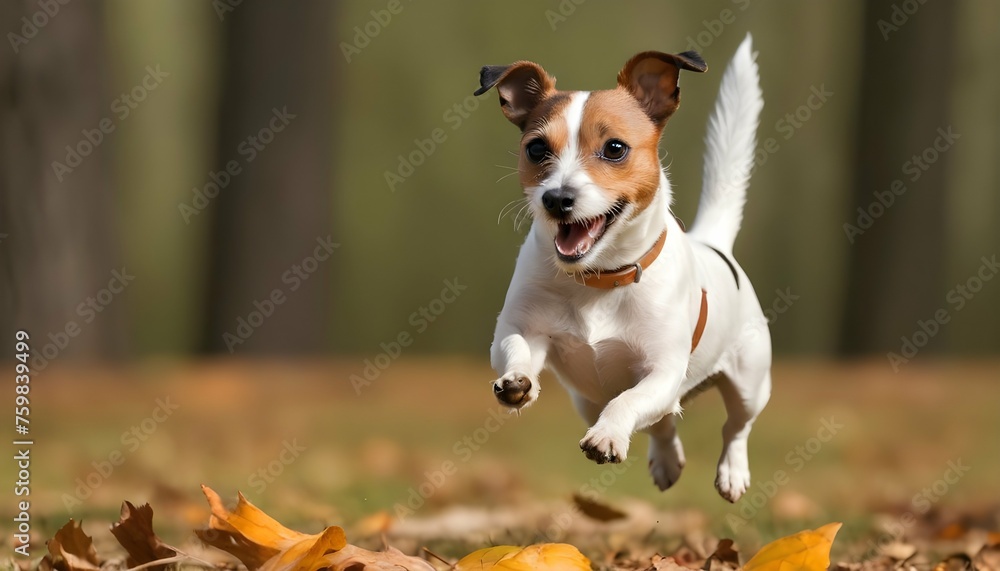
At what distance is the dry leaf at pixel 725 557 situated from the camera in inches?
156

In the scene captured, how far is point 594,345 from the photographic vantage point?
3.83 meters

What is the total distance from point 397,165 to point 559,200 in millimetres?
16815

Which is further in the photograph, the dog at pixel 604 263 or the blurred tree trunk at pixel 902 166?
the blurred tree trunk at pixel 902 166

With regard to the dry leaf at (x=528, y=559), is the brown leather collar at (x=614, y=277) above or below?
above

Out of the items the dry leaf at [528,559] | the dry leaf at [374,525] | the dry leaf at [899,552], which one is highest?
the dry leaf at [528,559]

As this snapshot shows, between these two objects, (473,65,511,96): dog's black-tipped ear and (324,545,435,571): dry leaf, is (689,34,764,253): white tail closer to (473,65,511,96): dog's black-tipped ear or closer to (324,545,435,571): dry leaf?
(473,65,511,96): dog's black-tipped ear

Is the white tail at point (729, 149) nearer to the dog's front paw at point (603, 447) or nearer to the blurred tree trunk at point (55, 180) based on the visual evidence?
the dog's front paw at point (603, 447)

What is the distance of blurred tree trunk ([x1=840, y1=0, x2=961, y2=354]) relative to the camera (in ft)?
35.5

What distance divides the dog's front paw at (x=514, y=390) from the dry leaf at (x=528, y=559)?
0.43 meters

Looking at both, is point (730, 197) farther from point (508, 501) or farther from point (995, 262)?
point (995, 262)

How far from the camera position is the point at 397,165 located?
20078 millimetres

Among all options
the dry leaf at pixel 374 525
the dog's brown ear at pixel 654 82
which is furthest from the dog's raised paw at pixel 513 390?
the dry leaf at pixel 374 525

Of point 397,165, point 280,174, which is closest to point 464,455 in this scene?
point 280,174

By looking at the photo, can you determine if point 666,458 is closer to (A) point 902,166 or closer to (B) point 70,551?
(B) point 70,551
